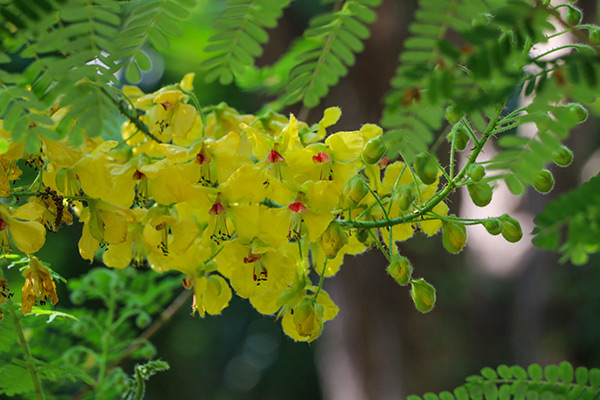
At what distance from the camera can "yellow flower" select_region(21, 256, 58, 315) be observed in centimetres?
72

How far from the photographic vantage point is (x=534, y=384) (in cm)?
88

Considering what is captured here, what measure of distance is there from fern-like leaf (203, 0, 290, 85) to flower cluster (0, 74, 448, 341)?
13cm

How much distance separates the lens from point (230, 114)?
903 millimetres

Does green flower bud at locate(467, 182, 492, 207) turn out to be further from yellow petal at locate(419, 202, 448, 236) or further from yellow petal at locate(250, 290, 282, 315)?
yellow petal at locate(250, 290, 282, 315)

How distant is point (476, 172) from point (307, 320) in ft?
0.97

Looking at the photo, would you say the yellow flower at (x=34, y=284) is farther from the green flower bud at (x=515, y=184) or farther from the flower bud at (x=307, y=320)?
the green flower bud at (x=515, y=184)

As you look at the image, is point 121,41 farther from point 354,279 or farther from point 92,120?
point 354,279

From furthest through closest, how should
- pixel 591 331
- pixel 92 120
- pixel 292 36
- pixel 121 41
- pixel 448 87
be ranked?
1. pixel 591 331
2. pixel 292 36
3. pixel 121 41
4. pixel 92 120
5. pixel 448 87

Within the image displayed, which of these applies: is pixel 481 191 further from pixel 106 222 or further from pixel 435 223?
pixel 106 222

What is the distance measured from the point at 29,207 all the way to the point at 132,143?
20cm

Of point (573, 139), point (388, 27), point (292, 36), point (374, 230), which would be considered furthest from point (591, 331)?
point (374, 230)

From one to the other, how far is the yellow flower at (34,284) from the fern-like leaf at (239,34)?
1.32ft

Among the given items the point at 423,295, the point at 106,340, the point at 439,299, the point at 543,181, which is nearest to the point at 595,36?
the point at 543,181

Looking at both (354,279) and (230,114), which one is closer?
(230,114)
